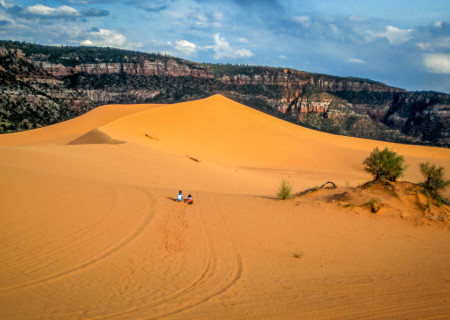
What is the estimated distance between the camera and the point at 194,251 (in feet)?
22.1

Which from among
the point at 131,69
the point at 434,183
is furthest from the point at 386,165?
the point at 131,69

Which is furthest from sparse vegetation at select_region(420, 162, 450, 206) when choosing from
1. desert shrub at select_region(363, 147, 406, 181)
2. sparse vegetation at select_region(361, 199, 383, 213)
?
sparse vegetation at select_region(361, 199, 383, 213)

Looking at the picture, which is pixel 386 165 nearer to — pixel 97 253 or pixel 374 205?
pixel 374 205

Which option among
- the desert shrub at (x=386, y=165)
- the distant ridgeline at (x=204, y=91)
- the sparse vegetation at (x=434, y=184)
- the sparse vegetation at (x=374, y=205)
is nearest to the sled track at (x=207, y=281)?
the sparse vegetation at (x=374, y=205)

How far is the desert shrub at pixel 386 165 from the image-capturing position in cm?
1077

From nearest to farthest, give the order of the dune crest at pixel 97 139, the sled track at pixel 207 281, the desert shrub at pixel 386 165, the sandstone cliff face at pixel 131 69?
the sled track at pixel 207 281
the desert shrub at pixel 386 165
the dune crest at pixel 97 139
the sandstone cliff face at pixel 131 69

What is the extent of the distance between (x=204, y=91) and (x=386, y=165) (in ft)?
197

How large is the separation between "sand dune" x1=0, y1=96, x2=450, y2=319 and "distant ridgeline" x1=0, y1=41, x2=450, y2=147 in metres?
38.2

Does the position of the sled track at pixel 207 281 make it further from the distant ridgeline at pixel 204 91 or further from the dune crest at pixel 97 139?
the distant ridgeline at pixel 204 91

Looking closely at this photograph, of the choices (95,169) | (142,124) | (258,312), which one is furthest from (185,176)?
(142,124)

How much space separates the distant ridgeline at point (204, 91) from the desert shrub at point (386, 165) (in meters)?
39.6

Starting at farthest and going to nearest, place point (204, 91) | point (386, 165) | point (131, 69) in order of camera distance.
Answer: point (131, 69)
point (204, 91)
point (386, 165)

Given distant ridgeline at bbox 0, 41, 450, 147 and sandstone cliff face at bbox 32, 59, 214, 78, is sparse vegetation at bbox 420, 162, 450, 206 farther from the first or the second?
sandstone cliff face at bbox 32, 59, 214, 78

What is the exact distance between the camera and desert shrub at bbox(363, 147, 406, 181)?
10773mm
